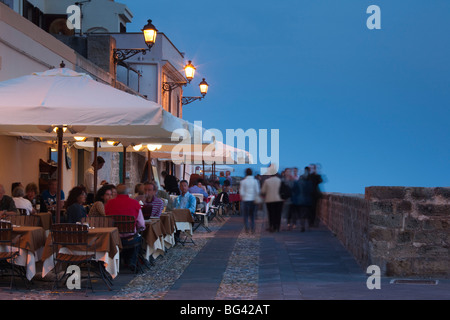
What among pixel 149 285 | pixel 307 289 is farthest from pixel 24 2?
pixel 307 289

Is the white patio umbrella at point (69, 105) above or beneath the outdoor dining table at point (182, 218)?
above

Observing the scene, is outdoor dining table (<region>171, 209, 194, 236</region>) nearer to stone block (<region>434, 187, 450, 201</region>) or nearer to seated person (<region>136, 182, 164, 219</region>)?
seated person (<region>136, 182, 164, 219</region>)

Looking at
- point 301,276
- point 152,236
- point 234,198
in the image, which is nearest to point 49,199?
point 152,236

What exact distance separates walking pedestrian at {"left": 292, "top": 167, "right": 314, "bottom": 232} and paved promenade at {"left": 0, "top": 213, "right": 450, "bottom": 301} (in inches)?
106

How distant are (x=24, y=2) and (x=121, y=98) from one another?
18.7 m

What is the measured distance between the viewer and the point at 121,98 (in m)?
10.6

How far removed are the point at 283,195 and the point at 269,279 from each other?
7.82m

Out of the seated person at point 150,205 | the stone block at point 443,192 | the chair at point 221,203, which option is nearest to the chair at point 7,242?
the seated person at point 150,205

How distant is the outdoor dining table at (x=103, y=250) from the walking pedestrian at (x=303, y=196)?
382 inches

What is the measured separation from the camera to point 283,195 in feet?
60.7

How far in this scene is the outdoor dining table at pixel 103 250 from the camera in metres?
9.78

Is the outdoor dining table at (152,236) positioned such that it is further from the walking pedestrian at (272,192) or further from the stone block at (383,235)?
the walking pedestrian at (272,192)

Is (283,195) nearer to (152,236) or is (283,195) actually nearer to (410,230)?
(152,236)
